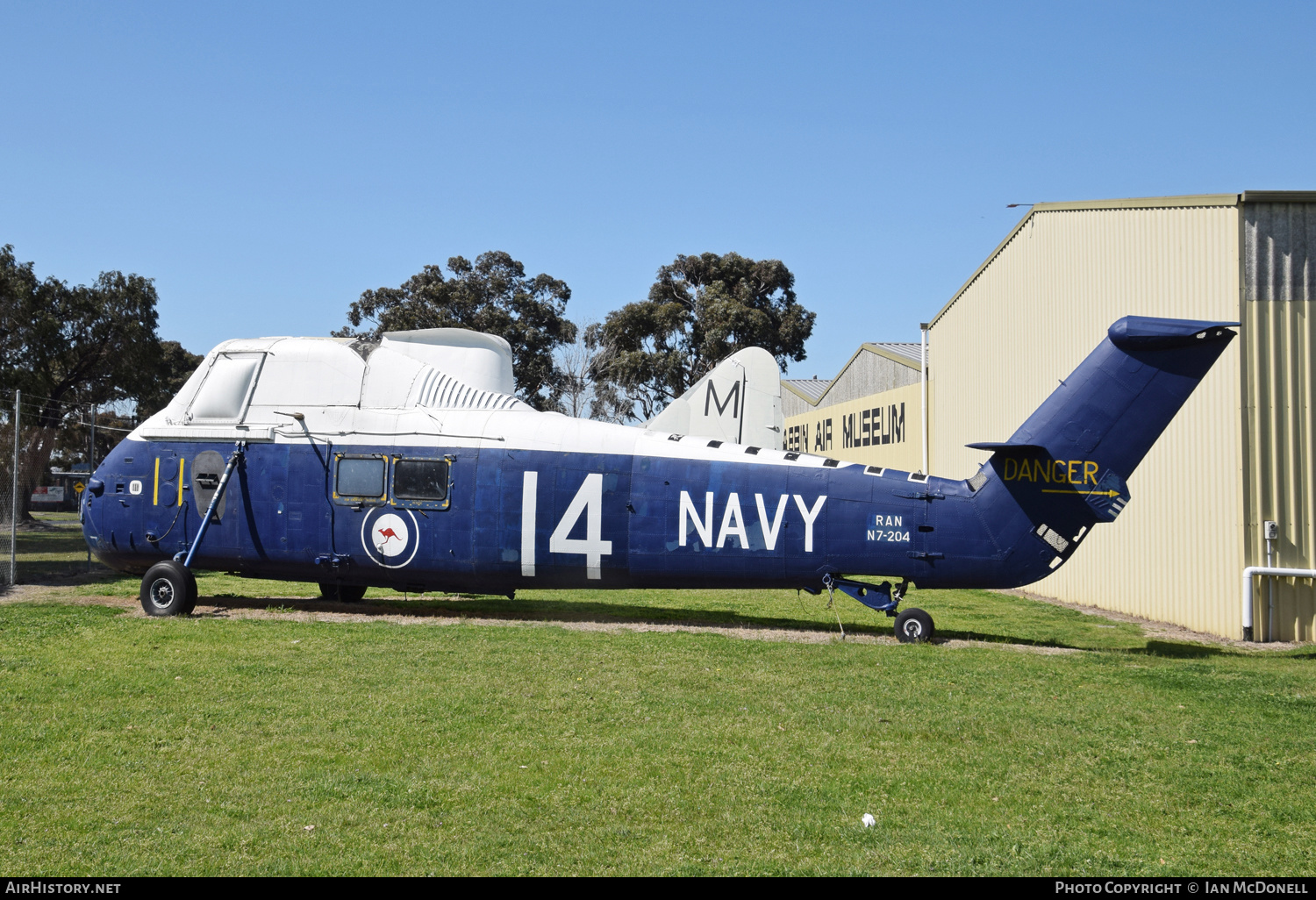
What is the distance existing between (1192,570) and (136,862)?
644 inches

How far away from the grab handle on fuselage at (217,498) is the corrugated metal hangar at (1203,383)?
16.1 metres

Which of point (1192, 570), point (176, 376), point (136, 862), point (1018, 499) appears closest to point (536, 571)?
point (1018, 499)

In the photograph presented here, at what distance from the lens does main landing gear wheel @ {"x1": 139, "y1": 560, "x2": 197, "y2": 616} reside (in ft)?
46.2

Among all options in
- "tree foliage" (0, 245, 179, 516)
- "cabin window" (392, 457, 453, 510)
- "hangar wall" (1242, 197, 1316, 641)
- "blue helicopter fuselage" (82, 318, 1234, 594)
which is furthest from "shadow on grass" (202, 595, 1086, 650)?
"tree foliage" (0, 245, 179, 516)

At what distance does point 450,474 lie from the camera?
14.2 m

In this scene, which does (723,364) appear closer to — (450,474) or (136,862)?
(450,474)

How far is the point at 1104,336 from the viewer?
1870 centimetres

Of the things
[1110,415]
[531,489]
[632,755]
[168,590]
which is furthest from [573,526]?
[1110,415]

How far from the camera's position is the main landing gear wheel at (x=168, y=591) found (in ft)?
46.2

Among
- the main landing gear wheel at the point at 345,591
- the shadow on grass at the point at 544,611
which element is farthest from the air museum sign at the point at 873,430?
the main landing gear wheel at the point at 345,591

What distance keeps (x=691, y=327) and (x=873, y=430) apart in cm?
2791

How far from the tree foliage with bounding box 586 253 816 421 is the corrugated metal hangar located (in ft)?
113

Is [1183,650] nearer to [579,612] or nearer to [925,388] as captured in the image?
[579,612]

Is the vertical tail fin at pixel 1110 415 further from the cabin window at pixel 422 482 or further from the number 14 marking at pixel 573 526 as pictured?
the cabin window at pixel 422 482
